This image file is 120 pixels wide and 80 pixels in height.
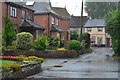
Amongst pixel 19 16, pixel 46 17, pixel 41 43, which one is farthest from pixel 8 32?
pixel 46 17

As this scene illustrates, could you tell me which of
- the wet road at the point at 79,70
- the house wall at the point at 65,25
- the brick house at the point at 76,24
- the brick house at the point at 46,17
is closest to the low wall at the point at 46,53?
the wet road at the point at 79,70

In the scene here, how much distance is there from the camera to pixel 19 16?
102 ft

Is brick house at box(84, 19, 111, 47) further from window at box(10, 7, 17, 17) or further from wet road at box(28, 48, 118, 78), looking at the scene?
wet road at box(28, 48, 118, 78)

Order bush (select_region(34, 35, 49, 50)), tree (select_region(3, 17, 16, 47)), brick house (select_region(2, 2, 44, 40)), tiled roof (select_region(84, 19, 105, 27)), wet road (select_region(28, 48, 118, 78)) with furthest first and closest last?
tiled roof (select_region(84, 19, 105, 27))
brick house (select_region(2, 2, 44, 40))
tree (select_region(3, 17, 16, 47))
bush (select_region(34, 35, 49, 50))
wet road (select_region(28, 48, 118, 78))

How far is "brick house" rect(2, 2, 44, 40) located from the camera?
27837 mm

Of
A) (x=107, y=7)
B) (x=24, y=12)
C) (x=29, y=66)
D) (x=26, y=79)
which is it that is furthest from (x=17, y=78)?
(x=107, y=7)

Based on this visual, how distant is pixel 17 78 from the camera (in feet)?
34.5

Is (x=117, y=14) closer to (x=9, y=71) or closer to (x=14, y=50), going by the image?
(x=14, y=50)

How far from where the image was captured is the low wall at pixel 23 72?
9.64 m

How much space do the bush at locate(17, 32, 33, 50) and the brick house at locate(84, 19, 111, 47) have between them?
128 feet

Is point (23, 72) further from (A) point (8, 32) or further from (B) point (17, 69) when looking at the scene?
(A) point (8, 32)

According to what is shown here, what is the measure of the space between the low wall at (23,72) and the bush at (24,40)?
36.6 ft

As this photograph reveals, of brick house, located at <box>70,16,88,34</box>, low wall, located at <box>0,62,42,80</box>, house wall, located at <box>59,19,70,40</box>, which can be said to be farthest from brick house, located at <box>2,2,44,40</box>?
brick house, located at <box>70,16,88,34</box>

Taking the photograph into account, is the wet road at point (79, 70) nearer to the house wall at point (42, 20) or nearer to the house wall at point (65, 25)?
the house wall at point (42, 20)
